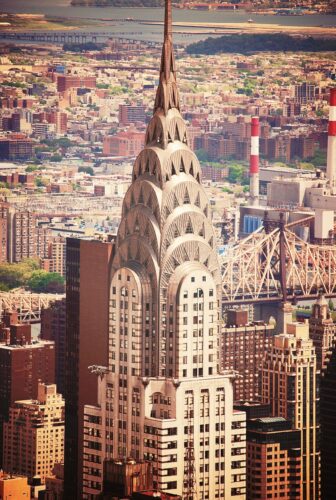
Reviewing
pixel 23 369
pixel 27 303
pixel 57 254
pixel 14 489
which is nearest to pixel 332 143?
pixel 57 254

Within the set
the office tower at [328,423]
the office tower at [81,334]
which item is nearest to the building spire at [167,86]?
the office tower at [81,334]

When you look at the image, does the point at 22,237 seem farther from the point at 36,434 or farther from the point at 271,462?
the point at 271,462

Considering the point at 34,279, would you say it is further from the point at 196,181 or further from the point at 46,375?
the point at 196,181

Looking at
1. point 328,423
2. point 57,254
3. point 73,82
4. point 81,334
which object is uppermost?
point 73,82

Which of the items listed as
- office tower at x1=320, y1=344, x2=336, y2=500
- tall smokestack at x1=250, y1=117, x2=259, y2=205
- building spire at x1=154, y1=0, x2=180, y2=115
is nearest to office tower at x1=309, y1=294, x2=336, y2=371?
office tower at x1=320, y1=344, x2=336, y2=500

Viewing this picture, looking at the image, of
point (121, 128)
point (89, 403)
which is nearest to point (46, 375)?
point (89, 403)

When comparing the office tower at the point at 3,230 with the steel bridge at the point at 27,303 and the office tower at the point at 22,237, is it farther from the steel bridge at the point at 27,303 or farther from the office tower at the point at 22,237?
the steel bridge at the point at 27,303
